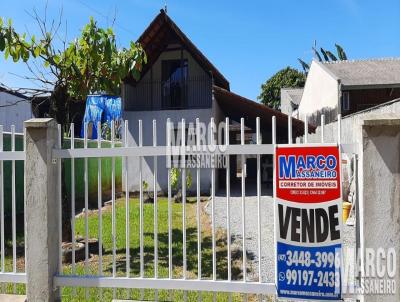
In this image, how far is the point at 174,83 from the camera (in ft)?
54.6

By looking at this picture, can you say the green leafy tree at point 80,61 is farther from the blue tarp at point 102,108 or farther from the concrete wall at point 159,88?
the blue tarp at point 102,108

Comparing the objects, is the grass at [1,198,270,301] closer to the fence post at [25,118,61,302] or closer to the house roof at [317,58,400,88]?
the fence post at [25,118,61,302]

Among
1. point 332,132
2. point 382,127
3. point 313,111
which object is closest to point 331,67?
point 313,111

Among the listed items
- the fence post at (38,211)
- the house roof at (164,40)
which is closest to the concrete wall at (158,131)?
the house roof at (164,40)

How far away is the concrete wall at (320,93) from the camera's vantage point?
74.6 feet

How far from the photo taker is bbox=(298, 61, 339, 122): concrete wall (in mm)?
22753

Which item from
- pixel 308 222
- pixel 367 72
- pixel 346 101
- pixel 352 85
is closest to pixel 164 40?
pixel 352 85

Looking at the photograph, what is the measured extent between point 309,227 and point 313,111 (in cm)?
2488

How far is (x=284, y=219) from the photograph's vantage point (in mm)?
3447

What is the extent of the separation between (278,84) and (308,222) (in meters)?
46.0

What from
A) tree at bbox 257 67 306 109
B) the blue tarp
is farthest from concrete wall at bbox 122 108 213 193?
tree at bbox 257 67 306 109

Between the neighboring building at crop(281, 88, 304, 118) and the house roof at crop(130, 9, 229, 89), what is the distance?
59.9ft

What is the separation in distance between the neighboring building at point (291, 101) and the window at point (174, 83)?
18.0 metres

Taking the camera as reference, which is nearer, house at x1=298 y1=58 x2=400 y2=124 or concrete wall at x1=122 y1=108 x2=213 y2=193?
concrete wall at x1=122 y1=108 x2=213 y2=193
